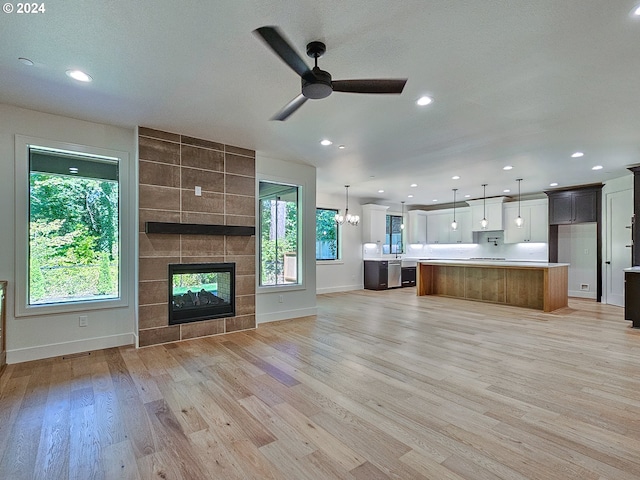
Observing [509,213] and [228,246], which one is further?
[509,213]

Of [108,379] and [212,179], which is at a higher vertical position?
[212,179]

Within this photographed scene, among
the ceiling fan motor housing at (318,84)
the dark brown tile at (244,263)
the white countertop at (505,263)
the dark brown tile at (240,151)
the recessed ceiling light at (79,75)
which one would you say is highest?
the recessed ceiling light at (79,75)

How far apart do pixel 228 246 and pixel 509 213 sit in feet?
26.9

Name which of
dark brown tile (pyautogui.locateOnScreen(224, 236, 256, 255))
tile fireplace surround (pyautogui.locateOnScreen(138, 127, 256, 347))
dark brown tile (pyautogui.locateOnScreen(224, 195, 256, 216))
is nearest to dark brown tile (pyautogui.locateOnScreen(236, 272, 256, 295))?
tile fireplace surround (pyautogui.locateOnScreen(138, 127, 256, 347))

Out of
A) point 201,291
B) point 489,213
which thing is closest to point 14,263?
point 201,291

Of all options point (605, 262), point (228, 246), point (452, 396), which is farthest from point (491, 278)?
point (228, 246)

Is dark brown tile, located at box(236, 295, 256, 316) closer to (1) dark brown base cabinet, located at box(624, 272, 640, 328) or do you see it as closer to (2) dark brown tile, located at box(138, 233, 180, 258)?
(2) dark brown tile, located at box(138, 233, 180, 258)

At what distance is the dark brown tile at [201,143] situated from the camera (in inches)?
173

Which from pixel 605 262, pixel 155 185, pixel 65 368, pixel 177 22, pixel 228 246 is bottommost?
pixel 65 368

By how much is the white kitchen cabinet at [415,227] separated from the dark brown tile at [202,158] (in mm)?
7706

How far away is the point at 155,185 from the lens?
4.14m

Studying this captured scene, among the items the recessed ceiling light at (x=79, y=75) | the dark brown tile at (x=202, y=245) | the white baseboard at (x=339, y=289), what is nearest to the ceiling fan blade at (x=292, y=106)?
the recessed ceiling light at (x=79, y=75)

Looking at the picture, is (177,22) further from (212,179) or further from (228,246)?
(228,246)

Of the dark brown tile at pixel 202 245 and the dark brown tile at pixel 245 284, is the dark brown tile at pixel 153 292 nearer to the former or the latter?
the dark brown tile at pixel 202 245
